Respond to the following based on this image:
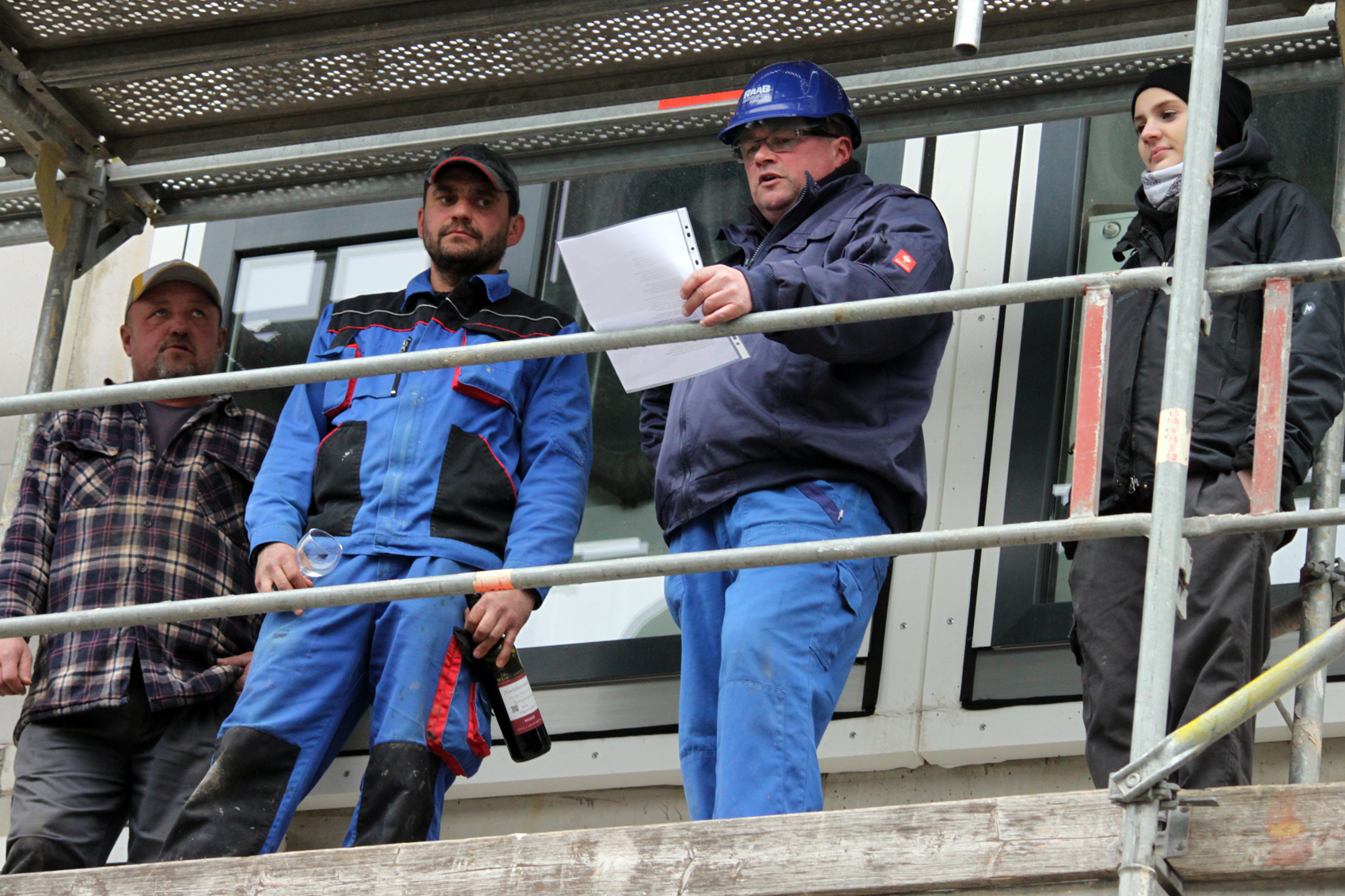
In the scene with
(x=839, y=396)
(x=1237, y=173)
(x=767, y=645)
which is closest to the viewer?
(x=767, y=645)

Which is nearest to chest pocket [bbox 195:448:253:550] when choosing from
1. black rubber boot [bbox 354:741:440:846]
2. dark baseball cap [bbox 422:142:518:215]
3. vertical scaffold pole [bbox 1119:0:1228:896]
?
dark baseball cap [bbox 422:142:518:215]

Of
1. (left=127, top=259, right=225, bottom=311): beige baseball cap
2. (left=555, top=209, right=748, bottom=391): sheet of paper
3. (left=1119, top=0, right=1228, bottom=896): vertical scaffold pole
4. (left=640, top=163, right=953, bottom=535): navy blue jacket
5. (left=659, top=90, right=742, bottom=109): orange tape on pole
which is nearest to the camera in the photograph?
(left=1119, top=0, right=1228, bottom=896): vertical scaffold pole

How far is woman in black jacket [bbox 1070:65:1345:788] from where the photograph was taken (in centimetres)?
355

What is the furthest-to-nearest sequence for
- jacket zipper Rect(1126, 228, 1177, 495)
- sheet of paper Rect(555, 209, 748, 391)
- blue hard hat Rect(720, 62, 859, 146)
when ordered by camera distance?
blue hard hat Rect(720, 62, 859, 146) → jacket zipper Rect(1126, 228, 1177, 495) → sheet of paper Rect(555, 209, 748, 391)

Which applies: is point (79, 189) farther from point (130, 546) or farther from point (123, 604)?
point (123, 604)

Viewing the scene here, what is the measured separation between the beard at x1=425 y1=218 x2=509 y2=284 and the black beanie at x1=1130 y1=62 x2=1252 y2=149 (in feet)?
5.36

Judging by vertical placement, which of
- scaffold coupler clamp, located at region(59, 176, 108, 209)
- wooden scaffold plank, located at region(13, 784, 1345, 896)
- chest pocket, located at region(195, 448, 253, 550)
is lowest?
wooden scaffold plank, located at region(13, 784, 1345, 896)

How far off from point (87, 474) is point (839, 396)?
2255 millimetres

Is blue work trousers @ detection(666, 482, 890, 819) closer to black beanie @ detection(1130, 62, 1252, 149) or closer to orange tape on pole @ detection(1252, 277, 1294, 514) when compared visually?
orange tape on pole @ detection(1252, 277, 1294, 514)

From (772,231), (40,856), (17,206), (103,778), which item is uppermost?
(17,206)

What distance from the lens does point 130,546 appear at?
4777 millimetres

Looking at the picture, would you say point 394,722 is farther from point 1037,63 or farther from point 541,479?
point 1037,63

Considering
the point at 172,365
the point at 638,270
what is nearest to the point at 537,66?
the point at 172,365

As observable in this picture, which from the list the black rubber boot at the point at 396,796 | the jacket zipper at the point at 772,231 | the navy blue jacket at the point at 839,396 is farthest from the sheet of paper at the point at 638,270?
the black rubber boot at the point at 396,796
